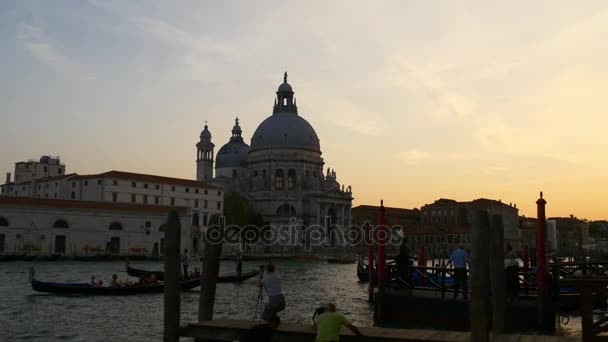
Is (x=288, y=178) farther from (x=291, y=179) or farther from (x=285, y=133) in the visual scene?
(x=285, y=133)

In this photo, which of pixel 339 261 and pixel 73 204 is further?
pixel 339 261

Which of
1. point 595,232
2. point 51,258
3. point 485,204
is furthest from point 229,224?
point 595,232

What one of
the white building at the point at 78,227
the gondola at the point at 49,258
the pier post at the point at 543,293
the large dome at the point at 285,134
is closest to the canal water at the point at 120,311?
the pier post at the point at 543,293

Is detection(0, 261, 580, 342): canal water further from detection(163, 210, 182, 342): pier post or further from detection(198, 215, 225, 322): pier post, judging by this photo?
detection(163, 210, 182, 342): pier post

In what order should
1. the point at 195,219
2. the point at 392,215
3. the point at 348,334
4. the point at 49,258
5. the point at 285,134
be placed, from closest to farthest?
the point at 348,334 < the point at 49,258 < the point at 195,219 < the point at 285,134 < the point at 392,215

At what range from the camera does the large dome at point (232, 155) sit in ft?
332

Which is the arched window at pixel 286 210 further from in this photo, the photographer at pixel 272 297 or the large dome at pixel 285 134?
the photographer at pixel 272 297

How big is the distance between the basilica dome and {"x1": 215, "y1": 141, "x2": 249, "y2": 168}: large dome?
6.20 m

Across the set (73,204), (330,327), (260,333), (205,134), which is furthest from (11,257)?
(205,134)

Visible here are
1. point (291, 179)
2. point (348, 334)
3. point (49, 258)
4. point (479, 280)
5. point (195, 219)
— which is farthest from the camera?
point (291, 179)

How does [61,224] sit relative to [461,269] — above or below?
above

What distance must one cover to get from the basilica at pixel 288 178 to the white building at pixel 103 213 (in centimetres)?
1160

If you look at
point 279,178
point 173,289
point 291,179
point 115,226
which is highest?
point 279,178

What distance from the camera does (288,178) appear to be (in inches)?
3637
